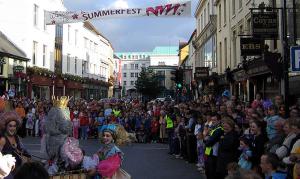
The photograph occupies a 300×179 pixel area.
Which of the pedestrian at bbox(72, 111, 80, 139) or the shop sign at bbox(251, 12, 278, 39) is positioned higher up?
the shop sign at bbox(251, 12, 278, 39)

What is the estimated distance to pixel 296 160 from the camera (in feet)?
19.4

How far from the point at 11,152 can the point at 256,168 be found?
3.88 m

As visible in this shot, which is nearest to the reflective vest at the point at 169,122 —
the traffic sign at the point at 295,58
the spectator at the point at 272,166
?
the traffic sign at the point at 295,58

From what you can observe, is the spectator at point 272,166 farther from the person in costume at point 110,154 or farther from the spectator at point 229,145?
the spectator at point 229,145

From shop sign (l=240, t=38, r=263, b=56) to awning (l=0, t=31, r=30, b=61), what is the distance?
17.2 metres

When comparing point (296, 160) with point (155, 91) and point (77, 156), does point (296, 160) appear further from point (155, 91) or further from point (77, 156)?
point (155, 91)

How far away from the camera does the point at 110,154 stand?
239 inches

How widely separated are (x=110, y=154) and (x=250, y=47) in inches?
497

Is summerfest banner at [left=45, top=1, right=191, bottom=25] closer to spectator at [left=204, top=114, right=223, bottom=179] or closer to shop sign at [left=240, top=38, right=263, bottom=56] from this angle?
shop sign at [left=240, top=38, right=263, bottom=56]

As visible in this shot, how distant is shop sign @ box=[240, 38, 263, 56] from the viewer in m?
17.5

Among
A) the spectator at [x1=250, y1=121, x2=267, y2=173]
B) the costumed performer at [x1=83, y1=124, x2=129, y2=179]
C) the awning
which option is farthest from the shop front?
the costumed performer at [x1=83, y1=124, x2=129, y2=179]

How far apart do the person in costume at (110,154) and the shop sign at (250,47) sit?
12049 mm

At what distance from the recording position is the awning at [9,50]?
29.4m

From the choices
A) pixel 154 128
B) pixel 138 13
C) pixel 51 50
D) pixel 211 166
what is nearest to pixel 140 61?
pixel 51 50
